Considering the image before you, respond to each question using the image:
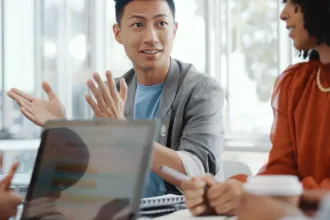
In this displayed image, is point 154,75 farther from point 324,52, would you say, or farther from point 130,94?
point 324,52

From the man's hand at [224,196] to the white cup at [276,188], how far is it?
304 mm

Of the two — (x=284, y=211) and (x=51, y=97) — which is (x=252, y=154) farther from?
(x=284, y=211)

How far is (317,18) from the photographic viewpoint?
1338mm

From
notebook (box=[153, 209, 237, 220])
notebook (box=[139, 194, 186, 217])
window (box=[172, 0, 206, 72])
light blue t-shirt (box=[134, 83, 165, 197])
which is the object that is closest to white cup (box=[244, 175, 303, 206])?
notebook (box=[153, 209, 237, 220])

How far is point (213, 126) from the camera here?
1729mm

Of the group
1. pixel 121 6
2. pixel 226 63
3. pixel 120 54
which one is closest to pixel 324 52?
pixel 121 6

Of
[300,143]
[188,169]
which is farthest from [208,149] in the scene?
[300,143]

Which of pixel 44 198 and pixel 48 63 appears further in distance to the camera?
pixel 48 63

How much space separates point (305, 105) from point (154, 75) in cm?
59

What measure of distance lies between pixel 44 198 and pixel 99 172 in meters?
0.14

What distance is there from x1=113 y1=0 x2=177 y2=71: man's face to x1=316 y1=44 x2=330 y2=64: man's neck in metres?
0.59

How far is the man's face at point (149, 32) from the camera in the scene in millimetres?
1804

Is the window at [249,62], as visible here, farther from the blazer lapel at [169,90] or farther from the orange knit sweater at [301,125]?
the orange knit sweater at [301,125]

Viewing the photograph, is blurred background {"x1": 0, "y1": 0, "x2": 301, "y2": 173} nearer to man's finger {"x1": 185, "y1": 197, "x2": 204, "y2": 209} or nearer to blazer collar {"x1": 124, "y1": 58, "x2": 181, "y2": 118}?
blazer collar {"x1": 124, "y1": 58, "x2": 181, "y2": 118}
